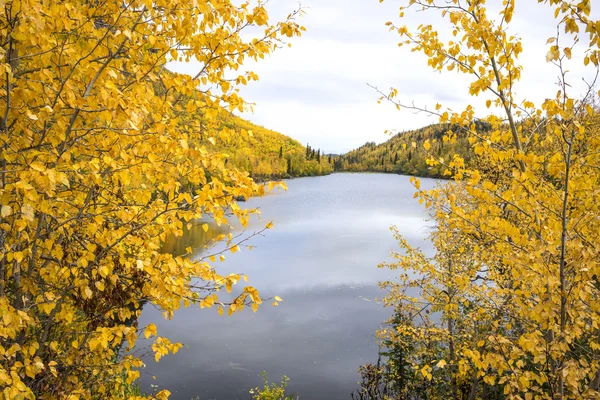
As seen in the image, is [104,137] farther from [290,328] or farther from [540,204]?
[290,328]

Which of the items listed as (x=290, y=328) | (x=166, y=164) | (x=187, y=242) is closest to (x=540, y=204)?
(x=166, y=164)

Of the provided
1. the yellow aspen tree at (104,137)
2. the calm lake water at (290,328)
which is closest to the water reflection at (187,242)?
the calm lake water at (290,328)

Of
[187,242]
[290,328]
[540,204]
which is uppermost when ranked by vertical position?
[540,204]

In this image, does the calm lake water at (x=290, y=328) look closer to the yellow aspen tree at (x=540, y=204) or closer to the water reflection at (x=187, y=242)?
the water reflection at (x=187, y=242)

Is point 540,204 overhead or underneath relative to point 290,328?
overhead

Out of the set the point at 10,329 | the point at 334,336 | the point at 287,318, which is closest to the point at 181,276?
the point at 10,329

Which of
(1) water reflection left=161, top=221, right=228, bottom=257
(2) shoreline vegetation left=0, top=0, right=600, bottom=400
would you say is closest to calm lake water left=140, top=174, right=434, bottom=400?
(1) water reflection left=161, top=221, right=228, bottom=257

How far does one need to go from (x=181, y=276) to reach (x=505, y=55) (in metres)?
4.32

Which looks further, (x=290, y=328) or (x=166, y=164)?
(x=290, y=328)

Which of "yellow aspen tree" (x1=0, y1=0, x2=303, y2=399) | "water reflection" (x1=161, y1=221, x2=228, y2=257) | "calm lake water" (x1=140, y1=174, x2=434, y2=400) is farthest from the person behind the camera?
"water reflection" (x1=161, y1=221, x2=228, y2=257)

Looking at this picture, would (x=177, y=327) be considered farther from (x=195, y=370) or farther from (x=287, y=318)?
(x=287, y=318)

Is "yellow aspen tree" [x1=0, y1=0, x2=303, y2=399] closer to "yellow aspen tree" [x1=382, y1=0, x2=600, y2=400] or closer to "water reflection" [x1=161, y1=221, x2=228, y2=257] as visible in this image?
"yellow aspen tree" [x1=382, y1=0, x2=600, y2=400]

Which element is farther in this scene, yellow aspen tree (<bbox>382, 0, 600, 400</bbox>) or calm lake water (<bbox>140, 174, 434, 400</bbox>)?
calm lake water (<bbox>140, 174, 434, 400</bbox>)

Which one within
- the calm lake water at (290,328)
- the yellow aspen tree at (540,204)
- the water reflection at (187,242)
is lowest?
the calm lake water at (290,328)
